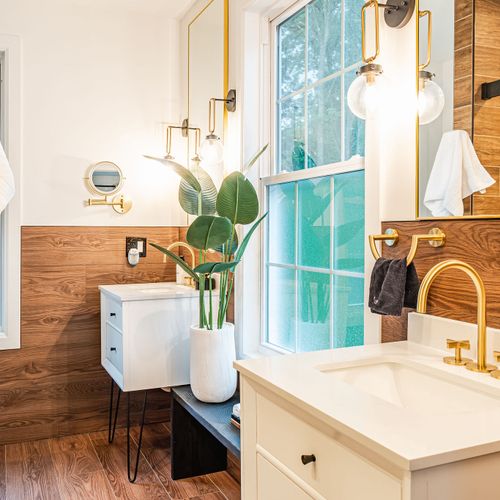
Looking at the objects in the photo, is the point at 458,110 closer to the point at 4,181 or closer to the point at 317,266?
the point at 317,266

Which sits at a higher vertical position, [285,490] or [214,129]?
[214,129]

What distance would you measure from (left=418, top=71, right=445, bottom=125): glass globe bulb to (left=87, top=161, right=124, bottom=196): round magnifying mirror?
2062 mm

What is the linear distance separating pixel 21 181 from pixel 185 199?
1.14m

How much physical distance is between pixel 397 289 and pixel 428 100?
21.0 inches

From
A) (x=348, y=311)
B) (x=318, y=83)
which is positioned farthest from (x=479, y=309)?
(x=318, y=83)

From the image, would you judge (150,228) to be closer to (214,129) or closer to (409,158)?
(214,129)

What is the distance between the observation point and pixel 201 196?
7.95 ft

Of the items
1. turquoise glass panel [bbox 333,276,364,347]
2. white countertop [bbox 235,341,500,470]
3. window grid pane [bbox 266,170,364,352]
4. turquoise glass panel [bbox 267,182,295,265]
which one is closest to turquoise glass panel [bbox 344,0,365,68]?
window grid pane [bbox 266,170,364,352]

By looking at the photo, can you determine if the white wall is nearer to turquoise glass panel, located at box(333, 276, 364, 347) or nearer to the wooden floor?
the wooden floor

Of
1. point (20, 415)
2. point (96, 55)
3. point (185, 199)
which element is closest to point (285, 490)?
point (185, 199)

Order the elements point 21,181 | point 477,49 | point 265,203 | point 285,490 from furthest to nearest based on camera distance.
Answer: point 21,181, point 265,203, point 477,49, point 285,490

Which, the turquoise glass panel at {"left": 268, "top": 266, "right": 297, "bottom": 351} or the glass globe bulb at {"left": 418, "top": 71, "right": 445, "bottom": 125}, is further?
the turquoise glass panel at {"left": 268, "top": 266, "right": 297, "bottom": 351}

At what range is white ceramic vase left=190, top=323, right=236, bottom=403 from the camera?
2.34 metres

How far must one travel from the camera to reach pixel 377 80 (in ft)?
5.18
